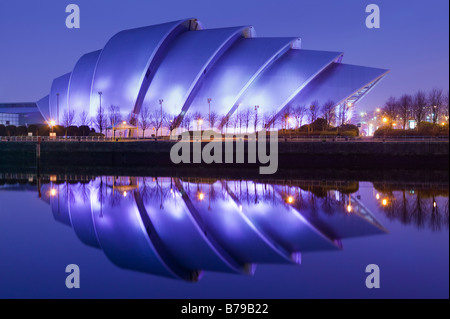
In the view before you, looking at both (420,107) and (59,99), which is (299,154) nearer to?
(420,107)

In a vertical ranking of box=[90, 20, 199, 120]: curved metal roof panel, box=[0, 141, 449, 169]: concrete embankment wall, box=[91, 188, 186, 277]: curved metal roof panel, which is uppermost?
box=[90, 20, 199, 120]: curved metal roof panel

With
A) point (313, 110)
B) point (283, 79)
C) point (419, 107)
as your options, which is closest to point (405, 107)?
point (419, 107)

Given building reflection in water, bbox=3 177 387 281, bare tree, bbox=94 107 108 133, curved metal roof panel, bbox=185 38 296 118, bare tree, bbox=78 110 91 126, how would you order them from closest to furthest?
building reflection in water, bbox=3 177 387 281 < curved metal roof panel, bbox=185 38 296 118 < bare tree, bbox=94 107 108 133 < bare tree, bbox=78 110 91 126

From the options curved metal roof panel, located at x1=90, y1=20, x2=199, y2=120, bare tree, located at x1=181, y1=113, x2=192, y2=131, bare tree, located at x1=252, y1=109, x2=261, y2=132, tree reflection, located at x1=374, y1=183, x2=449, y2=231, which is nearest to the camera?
tree reflection, located at x1=374, y1=183, x2=449, y2=231

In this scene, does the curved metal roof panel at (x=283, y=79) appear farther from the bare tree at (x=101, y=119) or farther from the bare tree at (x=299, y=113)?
the bare tree at (x=101, y=119)

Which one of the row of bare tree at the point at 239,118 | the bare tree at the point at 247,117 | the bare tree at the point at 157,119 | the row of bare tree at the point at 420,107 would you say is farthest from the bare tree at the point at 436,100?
the bare tree at the point at 157,119

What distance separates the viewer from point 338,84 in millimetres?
43156

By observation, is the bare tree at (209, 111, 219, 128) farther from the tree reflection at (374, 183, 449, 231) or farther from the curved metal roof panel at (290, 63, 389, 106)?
the tree reflection at (374, 183, 449, 231)

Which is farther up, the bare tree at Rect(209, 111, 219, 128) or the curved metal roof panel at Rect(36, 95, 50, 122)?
the curved metal roof panel at Rect(36, 95, 50, 122)

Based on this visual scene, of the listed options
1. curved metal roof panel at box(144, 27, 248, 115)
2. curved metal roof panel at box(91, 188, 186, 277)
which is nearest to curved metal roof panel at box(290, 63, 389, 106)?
curved metal roof panel at box(144, 27, 248, 115)

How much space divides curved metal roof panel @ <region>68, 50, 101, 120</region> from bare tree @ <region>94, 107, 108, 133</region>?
2.10 m

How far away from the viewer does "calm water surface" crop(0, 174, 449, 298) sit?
7.64 m

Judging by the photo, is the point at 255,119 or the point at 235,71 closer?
the point at 255,119

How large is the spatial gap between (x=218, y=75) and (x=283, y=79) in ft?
18.9
